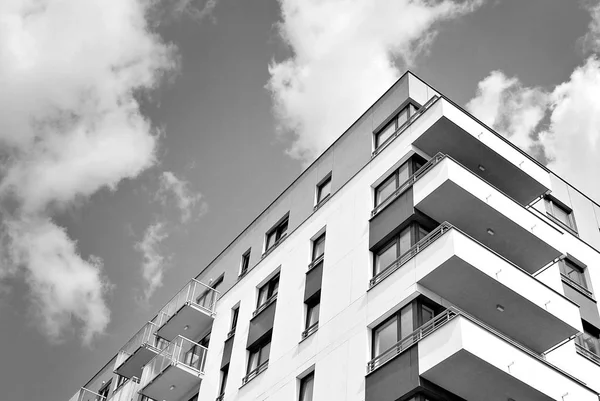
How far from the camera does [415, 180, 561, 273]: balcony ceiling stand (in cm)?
2162

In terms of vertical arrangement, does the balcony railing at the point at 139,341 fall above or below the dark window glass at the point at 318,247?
above

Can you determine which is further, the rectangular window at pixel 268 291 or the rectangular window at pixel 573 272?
the rectangular window at pixel 268 291

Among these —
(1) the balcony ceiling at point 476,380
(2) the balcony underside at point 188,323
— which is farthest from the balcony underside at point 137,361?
(1) the balcony ceiling at point 476,380

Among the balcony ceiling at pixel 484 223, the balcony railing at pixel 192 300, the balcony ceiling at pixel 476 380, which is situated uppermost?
the balcony railing at pixel 192 300

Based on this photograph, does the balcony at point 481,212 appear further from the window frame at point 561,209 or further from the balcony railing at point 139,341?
the balcony railing at point 139,341

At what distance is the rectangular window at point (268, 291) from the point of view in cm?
2868

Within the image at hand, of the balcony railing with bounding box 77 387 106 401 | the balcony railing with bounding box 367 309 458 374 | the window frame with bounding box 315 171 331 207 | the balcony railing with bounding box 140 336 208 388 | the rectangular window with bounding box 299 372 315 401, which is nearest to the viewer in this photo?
the balcony railing with bounding box 367 309 458 374

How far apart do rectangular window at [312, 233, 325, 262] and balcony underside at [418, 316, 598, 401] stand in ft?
29.6

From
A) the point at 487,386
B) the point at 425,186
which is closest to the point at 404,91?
the point at 425,186

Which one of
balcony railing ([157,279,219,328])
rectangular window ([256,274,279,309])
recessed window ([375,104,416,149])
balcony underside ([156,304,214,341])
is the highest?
recessed window ([375,104,416,149])

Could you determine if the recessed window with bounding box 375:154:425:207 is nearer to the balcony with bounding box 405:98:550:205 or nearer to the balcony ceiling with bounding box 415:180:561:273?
the balcony with bounding box 405:98:550:205

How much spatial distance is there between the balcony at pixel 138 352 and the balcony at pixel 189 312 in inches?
56.1

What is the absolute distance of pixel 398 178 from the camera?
80.6 feet

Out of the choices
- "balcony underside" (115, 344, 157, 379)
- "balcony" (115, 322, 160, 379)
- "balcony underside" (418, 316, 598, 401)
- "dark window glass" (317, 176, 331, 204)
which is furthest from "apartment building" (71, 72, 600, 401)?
"balcony" (115, 322, 160, 379)
